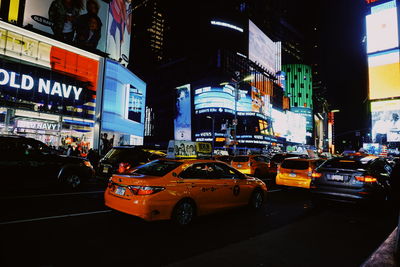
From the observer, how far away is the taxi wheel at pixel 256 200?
7402 millimetres

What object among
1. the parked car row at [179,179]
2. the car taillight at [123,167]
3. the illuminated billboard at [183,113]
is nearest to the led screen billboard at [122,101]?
the parked car row at [179,179]

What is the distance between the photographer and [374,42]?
41.0 m

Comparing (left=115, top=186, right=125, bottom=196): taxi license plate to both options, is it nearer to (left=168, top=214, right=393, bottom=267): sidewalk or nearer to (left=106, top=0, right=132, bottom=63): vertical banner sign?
(left=168, top=214, right=393, bottom=267): sidewalk

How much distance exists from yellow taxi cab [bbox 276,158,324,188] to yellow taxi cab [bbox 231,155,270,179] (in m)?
3.90

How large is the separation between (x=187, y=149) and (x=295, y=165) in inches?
237

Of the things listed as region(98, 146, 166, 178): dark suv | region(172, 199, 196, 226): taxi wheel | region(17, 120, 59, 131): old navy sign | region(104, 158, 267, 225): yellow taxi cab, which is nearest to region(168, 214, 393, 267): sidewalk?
region(172, 199, 196, 226): taxi wheel

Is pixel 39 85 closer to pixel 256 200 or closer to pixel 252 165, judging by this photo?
pixel 252 165

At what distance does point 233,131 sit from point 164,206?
22.0 meters

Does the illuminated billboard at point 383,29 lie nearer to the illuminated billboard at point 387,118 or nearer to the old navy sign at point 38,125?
the illuminated billboard at point 387,118

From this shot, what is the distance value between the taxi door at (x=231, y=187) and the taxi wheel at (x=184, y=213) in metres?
0.92

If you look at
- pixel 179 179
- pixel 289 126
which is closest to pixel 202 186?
pixel 179 179

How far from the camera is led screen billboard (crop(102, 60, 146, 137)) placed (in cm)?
3055

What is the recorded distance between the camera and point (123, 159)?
10797 mm

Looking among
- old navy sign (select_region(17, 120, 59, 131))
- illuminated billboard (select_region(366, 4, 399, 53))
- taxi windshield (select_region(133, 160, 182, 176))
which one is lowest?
taxi windshield (select_region(133, 160, 182, 176))
